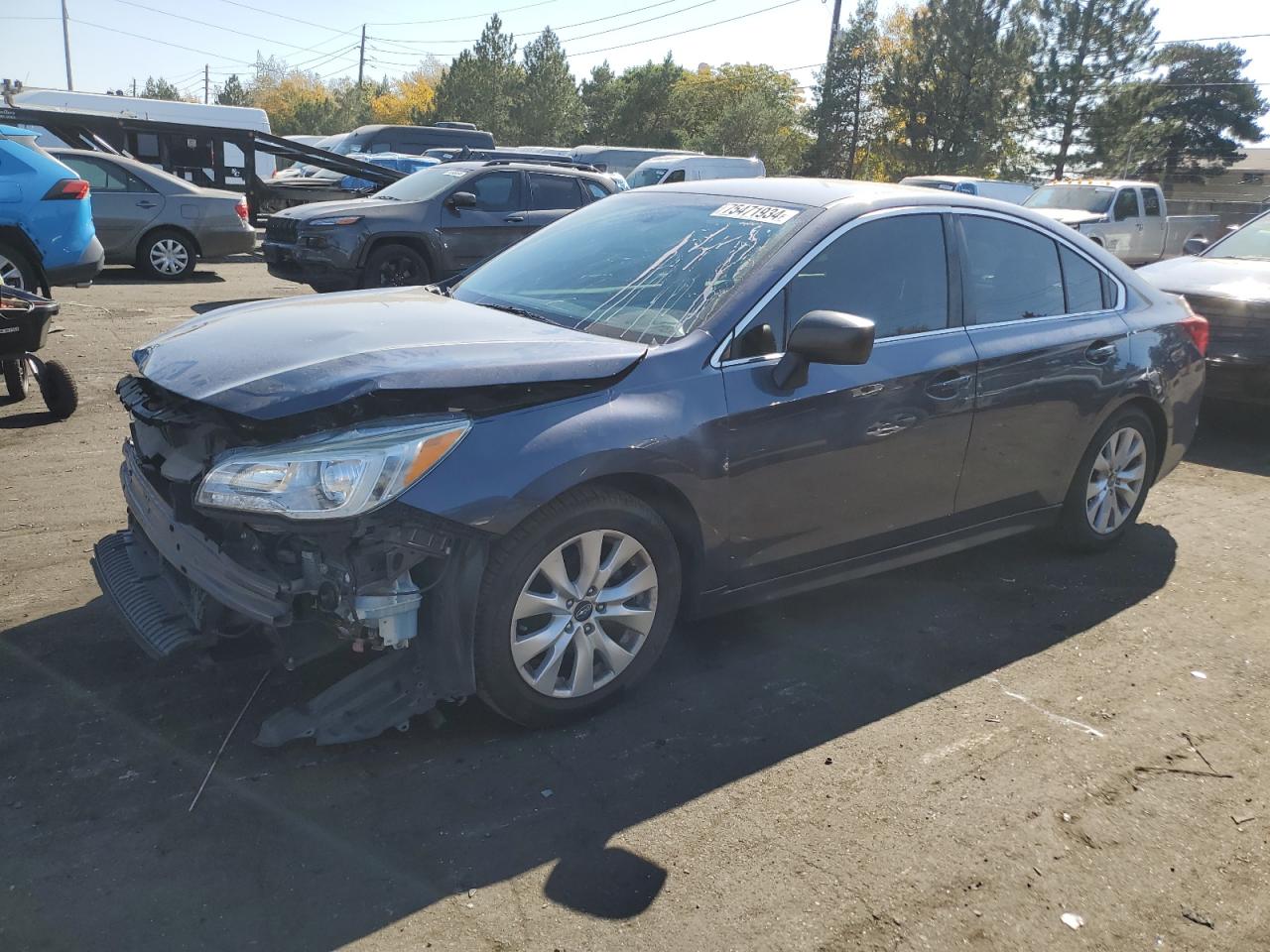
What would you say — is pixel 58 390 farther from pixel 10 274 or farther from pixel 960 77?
pixel 960 77

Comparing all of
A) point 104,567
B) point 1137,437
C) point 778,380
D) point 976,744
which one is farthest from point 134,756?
point 1137,437

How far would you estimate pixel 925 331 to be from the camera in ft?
14.2

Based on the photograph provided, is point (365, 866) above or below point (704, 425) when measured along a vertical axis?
below

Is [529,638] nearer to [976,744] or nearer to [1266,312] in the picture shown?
[976,744]

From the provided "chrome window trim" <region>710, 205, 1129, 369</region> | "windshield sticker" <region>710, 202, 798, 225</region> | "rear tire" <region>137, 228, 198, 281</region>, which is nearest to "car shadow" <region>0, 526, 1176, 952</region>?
"chrome window trim" <region>710, 205, 1129, 369</region>

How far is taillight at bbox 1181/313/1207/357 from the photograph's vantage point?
5.50 m

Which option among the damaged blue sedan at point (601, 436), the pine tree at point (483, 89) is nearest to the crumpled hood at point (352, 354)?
the damaged blue sedan at point (601, 436)

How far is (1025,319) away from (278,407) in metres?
3.22

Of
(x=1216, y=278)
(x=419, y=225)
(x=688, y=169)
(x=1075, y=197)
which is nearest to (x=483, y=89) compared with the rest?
(x=688, y=169)

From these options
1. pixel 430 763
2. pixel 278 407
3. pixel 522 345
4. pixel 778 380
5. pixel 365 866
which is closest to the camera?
pixel 365 866

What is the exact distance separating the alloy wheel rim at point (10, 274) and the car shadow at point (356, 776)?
595 cm

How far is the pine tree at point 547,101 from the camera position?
182ft

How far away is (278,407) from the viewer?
308cm

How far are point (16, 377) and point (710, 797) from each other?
6.13 m
